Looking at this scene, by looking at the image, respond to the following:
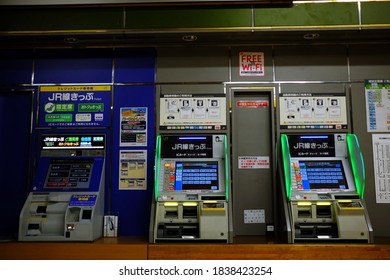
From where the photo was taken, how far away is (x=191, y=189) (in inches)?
151

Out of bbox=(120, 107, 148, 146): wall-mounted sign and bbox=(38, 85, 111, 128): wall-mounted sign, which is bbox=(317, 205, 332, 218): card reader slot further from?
bbox=(38, 85, 111, 128): wall-mounted sign

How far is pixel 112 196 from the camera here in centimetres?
429

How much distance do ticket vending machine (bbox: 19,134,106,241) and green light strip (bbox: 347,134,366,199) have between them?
2.76m

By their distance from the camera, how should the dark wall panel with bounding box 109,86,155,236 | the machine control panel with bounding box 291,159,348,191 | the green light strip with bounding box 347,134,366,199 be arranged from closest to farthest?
1. the green light strip with bounding box 347,134,366,199
2. the machine control panel with bounding box 291,159,348,191
3. the dark wall panel with bounding box 109,86,155,236

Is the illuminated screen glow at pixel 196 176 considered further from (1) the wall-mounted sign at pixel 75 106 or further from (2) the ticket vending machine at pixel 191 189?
(1) the wall-mounted sign at pixel 75 106

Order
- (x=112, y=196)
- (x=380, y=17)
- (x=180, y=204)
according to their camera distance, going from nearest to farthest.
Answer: (x=180, y=204)
(x=380, y=17)
(x=112, y=196)

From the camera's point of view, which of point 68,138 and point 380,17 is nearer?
point 380,17

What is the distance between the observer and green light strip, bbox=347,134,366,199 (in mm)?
3676

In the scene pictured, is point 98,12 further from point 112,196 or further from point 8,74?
point 112,196

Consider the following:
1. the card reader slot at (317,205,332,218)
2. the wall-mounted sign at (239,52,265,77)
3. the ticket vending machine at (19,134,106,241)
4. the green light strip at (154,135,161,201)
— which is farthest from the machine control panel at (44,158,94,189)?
the card reader slot at (317,205,332,218)

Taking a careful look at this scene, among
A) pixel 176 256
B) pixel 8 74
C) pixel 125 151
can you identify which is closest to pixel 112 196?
pixel 125 151

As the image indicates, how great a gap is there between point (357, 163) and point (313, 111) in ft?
2.66

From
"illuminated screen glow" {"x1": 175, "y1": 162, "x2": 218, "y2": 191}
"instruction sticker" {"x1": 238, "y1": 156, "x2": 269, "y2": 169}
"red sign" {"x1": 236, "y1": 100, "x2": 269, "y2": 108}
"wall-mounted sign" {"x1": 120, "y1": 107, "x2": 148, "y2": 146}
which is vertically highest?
"red sign" {"x1": 236, "y1": 100, "x2": 269, "y2": 108}

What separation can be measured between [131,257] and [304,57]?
3048 millimetres
